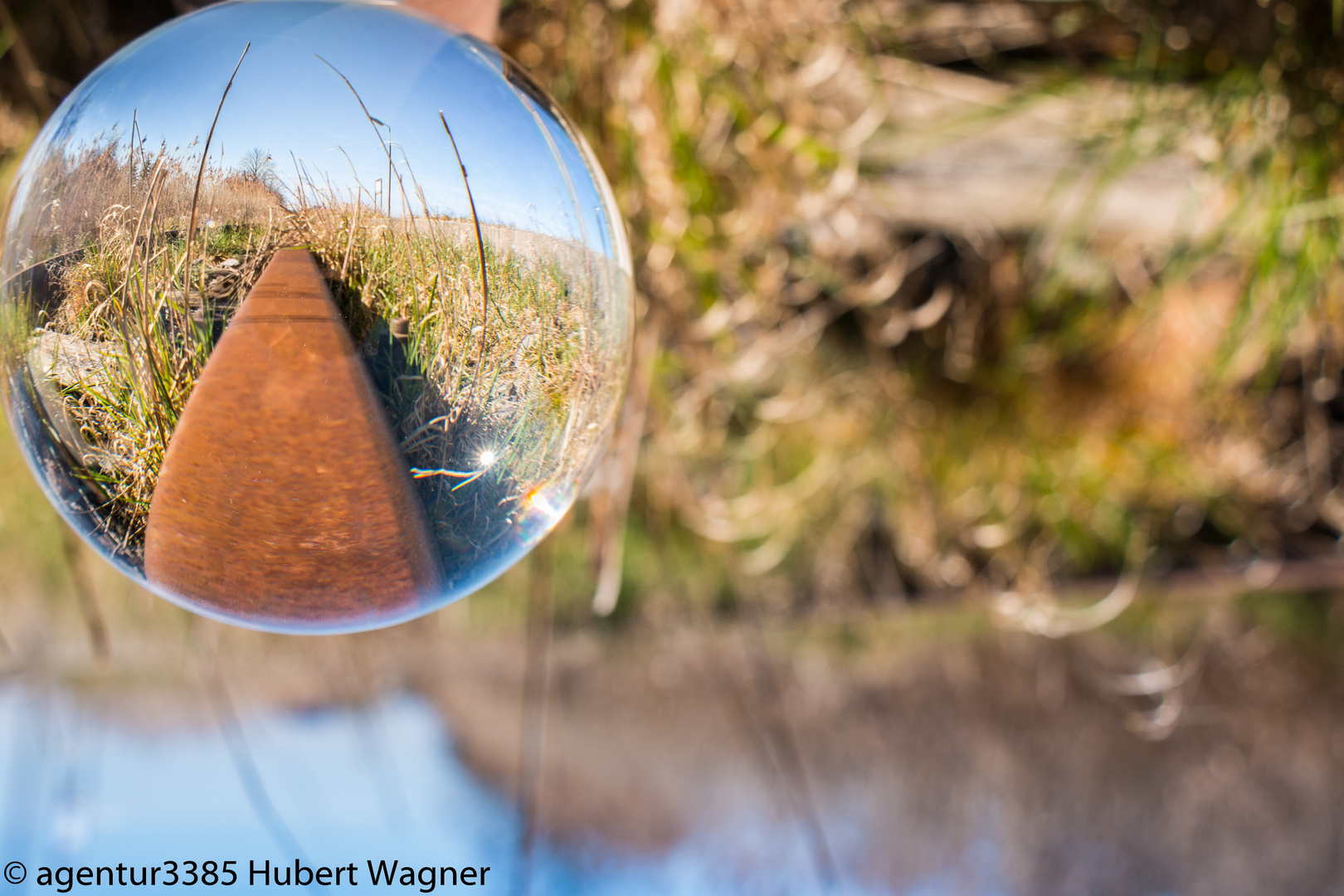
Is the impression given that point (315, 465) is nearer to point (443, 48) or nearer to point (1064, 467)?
point (443, 48)

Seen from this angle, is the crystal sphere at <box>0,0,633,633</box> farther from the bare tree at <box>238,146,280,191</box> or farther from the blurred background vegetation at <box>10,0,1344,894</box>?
the blurred background vegetation at <box>10,0,1344,894</box>

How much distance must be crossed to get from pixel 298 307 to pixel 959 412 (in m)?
0.64

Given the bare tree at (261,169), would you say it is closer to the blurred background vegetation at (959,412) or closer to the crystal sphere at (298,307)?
the crystal sphere at (298,307)

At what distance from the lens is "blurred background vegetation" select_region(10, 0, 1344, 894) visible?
0.44m

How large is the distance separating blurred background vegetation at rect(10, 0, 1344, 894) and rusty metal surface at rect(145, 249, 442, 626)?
0.28 meters

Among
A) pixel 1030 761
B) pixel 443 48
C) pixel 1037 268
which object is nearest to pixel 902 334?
pixel 1037 268

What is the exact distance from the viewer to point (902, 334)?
621 mm

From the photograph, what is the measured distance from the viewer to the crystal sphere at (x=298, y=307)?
0.49 feet

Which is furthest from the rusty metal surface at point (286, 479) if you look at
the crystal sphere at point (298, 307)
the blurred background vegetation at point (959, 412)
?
the blurred background vegetation at point (959, 412)

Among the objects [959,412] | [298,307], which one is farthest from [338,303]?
[959,412]

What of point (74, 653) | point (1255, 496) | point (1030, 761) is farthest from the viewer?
point (1030, 761)

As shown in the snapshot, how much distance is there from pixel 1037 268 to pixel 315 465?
24.0 inches

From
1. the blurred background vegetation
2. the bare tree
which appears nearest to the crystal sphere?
the bare tree

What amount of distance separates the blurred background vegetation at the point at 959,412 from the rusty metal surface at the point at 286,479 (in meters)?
0.28
